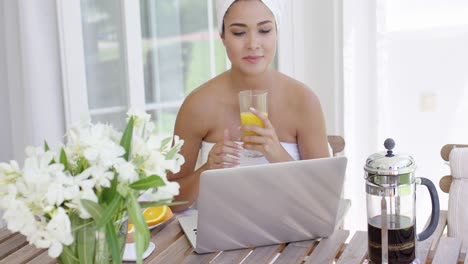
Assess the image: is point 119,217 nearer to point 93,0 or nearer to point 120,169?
point 120,169

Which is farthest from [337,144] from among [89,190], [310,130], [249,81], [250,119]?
[89,190]

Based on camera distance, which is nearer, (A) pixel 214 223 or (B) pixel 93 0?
(A) pixel 214 223

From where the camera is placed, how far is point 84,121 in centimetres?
92

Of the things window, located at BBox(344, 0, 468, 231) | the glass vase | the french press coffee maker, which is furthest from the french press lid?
window, located at BBox(344, 0, 468, 231)

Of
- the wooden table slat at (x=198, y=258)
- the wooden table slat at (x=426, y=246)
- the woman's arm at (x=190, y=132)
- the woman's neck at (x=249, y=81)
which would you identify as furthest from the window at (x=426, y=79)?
the wooden table slat at (x=198, y=258)

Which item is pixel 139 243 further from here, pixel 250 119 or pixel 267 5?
pixel 267 5

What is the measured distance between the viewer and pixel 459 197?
163cm

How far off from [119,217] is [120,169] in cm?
12

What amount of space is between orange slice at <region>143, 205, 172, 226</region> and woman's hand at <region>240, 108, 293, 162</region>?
0.27 meters

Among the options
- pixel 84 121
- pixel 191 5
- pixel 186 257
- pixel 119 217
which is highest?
pixel 191 5

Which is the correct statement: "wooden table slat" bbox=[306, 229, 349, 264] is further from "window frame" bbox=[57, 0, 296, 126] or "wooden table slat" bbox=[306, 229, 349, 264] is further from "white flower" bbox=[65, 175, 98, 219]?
"window frame" bbox=[57, 0, 296, 126]

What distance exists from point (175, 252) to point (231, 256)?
0.42 feet

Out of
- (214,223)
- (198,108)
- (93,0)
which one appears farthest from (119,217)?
(93,0)

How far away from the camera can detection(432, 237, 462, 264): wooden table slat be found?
118 centimetres
